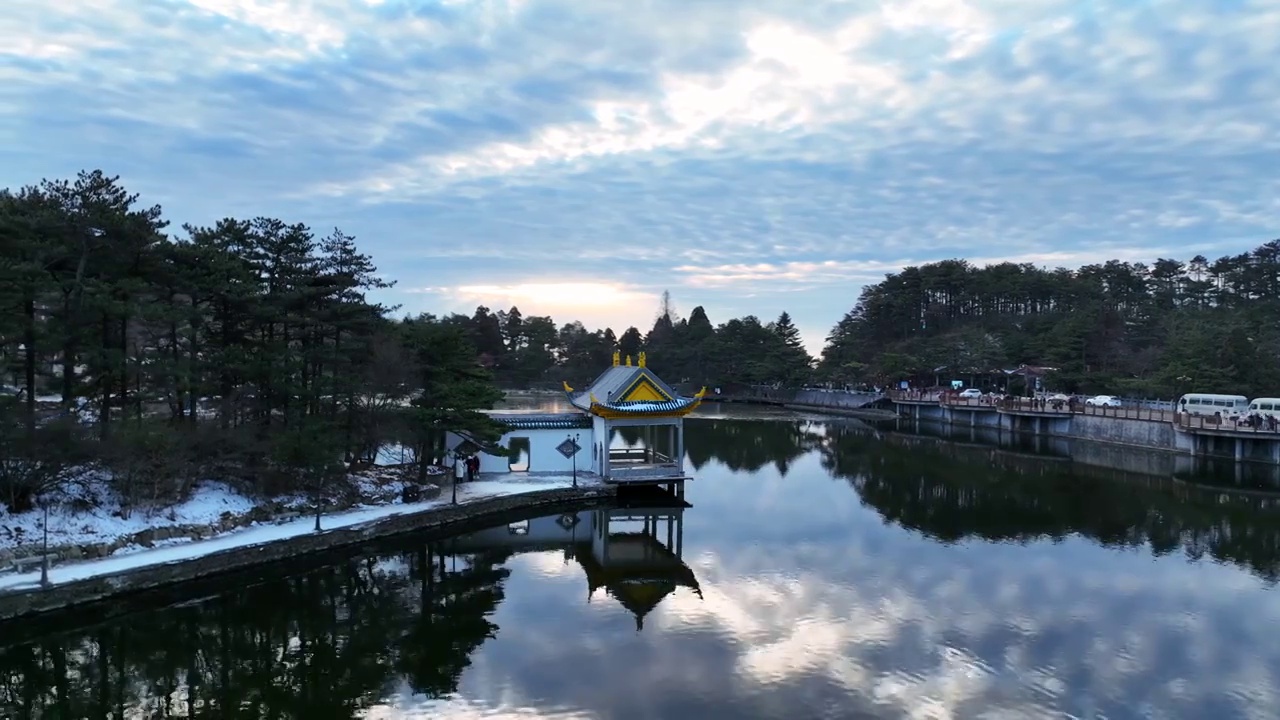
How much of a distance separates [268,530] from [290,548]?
0.81 meters

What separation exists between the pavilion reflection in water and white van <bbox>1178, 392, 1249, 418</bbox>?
84.4ft

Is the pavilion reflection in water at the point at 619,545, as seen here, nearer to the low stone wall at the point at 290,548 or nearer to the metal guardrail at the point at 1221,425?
the low stone wall at the point at 290,548

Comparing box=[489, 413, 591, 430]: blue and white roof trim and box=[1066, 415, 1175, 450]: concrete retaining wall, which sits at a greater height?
box=[489, 413, 591, 430]: blue and white roof trim

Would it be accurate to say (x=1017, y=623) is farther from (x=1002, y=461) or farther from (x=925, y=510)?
(x=1002, y=461)

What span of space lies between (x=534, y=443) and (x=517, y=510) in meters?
3.84

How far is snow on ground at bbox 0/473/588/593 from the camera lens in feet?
39.4

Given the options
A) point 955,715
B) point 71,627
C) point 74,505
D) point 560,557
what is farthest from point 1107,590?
point 74,505

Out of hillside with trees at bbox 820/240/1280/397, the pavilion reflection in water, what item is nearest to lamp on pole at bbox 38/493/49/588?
the pavilion reflection in water

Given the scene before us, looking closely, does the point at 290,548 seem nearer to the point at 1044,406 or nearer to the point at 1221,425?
the point at 1221,425

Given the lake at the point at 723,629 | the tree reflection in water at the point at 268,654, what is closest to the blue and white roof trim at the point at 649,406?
the lake at the point at 723,629

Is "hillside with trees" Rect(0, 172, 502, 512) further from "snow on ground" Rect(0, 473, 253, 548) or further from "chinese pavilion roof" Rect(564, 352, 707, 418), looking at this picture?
"chinese pavilion roof" Rect(564, 352, 707, 418)

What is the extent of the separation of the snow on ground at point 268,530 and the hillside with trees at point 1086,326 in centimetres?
3270

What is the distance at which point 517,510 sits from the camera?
19328 millimetres

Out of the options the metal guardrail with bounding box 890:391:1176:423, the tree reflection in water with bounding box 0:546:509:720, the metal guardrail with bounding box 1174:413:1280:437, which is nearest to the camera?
the tree reflection in water with bounding box 0:546:509:720
